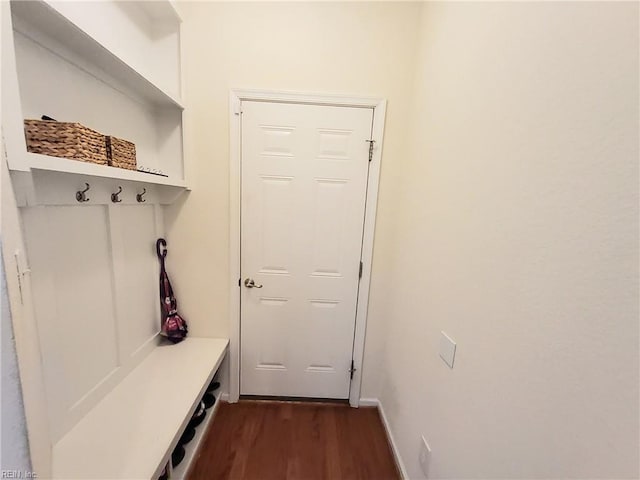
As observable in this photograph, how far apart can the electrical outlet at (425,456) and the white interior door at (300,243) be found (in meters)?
0.74

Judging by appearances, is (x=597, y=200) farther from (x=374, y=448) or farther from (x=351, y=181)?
(x=374, y=448)

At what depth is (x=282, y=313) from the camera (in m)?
1.82

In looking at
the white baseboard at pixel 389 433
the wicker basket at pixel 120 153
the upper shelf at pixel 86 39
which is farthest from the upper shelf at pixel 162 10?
the white baseboard at pixel 389 433

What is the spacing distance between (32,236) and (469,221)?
1612 millimetres

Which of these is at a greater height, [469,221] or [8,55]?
[8,55]

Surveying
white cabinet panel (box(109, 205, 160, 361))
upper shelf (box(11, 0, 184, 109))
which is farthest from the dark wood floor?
upper shelf (box(11, 0, 184, 109))

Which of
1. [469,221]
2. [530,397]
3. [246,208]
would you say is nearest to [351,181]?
[246,208]

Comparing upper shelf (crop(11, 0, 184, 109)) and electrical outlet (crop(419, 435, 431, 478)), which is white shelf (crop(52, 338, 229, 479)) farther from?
upper shelf (crop(11, 0, 184, 109))

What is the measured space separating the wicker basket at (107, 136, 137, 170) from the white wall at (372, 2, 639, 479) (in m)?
1.45

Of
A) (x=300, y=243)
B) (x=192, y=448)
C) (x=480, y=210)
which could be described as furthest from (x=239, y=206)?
(x=192, y=448)

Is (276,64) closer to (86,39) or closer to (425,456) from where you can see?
(86,39)

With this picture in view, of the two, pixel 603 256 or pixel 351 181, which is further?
pixel 351 181

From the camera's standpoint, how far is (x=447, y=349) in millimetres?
1045

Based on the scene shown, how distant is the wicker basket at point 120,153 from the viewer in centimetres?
102
